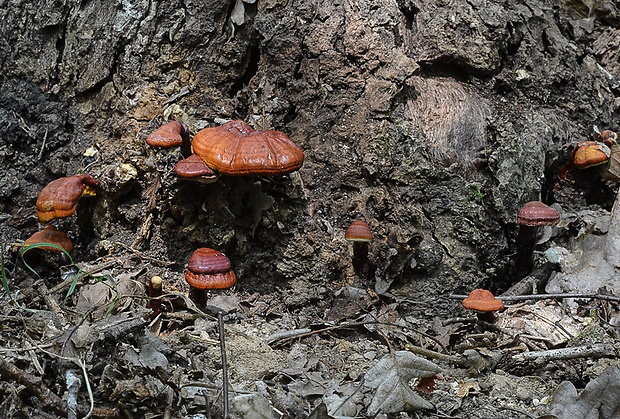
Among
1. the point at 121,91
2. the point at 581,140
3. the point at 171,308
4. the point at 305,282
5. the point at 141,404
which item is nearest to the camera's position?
the point at 141,404

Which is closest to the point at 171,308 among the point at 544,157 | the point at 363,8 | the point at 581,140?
the point at 363,8

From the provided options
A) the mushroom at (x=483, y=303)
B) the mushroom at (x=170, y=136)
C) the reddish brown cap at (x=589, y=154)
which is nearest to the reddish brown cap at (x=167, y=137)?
the mushroom at (x=170, y=136)

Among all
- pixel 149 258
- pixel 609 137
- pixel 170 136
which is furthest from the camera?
pixel 609 137

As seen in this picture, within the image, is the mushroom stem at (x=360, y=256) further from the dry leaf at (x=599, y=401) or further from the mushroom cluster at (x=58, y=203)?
the mushroom cluster at (x=58, y=203)

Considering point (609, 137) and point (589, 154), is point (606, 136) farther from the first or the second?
point (589, 154)

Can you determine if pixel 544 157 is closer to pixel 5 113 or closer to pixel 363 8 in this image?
pixel 363 8

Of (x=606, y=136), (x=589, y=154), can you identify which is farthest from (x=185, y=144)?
(x=606, y=136)
